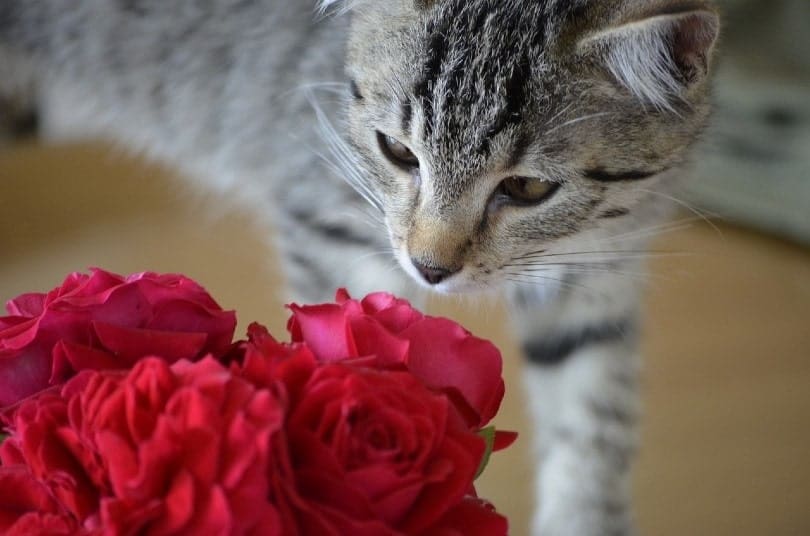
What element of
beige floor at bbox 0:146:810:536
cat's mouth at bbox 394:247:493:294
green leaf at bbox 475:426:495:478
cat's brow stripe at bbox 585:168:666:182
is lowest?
beige floor at bbox 0:146:810:536

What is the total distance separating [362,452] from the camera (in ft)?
1.22

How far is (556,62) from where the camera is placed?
67 cm

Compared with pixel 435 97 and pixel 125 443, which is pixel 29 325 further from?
pixel 435 97

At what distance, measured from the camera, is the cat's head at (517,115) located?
664mm

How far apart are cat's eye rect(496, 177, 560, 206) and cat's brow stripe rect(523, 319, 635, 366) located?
34 cm

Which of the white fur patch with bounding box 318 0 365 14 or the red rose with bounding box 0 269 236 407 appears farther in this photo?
the white fur patch with bounding box 318 0 365 14

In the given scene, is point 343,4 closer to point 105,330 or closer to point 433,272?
point 433,272

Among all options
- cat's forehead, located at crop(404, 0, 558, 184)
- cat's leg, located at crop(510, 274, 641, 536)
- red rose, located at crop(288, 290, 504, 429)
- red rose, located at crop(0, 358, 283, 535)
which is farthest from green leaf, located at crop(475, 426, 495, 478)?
cat's leg, located at crop(510, 274, 641, 536)

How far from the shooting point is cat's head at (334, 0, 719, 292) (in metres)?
0.66

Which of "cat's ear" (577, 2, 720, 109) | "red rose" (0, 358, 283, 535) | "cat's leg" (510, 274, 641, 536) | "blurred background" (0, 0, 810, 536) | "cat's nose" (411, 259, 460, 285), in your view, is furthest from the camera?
"blurred background" (0, 0, 810, 536)

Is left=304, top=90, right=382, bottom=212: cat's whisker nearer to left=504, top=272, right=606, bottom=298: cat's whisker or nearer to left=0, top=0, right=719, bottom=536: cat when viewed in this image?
left=0, top=0, right=719, bottom=536: cat

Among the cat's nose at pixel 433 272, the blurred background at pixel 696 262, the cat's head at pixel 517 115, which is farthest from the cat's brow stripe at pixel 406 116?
the blurred background at pixel 696 262

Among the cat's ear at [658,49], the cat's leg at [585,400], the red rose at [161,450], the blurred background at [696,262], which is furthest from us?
the blurred background at [696,262]

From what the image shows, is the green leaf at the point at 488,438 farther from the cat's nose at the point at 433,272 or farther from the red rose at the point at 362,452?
the cat's nose at the point at 433,272
